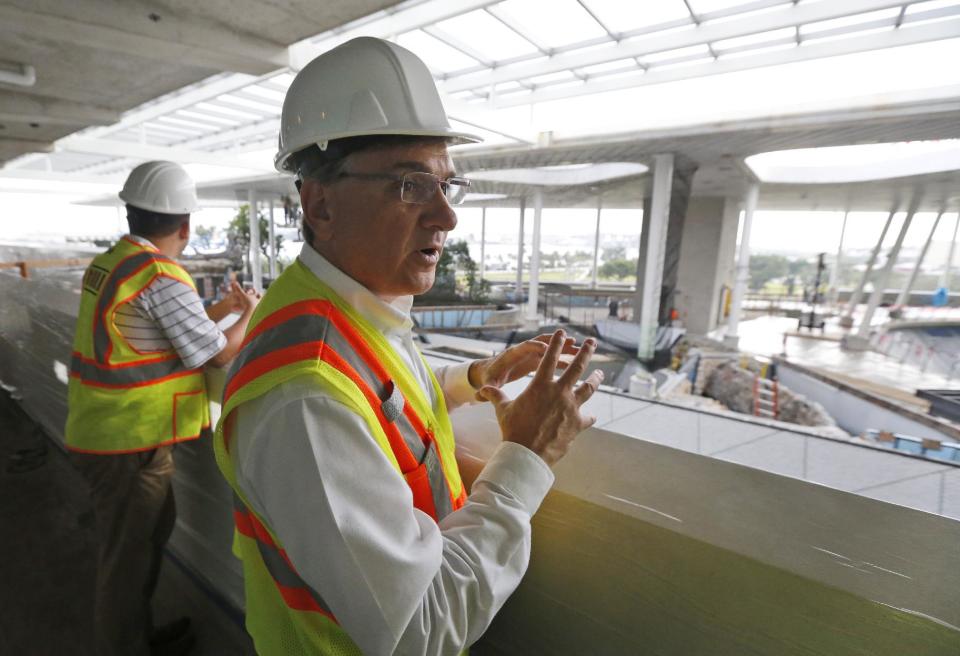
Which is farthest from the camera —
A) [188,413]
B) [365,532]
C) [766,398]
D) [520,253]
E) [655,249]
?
[520,253]

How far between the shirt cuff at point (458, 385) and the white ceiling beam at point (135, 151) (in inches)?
357

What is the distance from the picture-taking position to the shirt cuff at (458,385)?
1.01 meters

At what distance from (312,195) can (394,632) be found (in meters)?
0.65

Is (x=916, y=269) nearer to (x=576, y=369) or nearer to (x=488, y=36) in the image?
(x=488, y=36)

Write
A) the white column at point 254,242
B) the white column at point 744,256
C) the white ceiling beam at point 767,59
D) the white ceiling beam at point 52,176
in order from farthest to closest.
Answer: the white column at point 254,242
the white ceiling beam at point 52,176
the white column at point 744,256
the white ceiling beam at point 767,59

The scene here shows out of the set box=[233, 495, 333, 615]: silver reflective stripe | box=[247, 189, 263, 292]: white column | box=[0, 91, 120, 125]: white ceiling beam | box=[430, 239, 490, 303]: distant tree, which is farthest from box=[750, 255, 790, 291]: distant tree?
box=[247, 189, 263, 292]: white column

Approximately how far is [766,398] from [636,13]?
9.10 m

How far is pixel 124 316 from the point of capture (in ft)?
4.67

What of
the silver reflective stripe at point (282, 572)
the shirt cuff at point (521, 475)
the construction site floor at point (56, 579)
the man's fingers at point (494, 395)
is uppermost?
the man's fingers at point (494, 395)

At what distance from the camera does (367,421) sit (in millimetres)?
546

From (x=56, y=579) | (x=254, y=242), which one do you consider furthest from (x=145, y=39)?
(x=254, y=242)

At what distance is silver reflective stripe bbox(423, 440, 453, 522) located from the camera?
2.31 feet

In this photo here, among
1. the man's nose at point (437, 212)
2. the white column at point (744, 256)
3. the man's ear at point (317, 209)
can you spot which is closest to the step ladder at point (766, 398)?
the white column at point (744, 256)

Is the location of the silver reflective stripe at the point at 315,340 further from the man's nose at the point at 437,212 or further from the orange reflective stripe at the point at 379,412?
the man's nose at the point at 437,212
